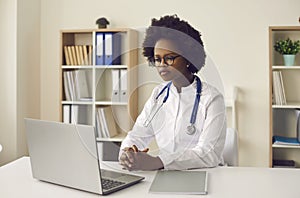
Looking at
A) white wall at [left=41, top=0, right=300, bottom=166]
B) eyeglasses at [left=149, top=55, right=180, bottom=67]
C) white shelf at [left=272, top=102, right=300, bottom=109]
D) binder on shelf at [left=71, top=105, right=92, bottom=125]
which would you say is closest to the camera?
eyeglasses at [left=149, top=55, right=180, bottom=67]

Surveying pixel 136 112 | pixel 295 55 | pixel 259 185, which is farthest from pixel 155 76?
pixel 295 55

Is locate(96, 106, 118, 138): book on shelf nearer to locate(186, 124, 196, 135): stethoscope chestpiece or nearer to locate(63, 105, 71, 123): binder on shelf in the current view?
locate(186, 124, 196, 135): stethoscope chestpiece

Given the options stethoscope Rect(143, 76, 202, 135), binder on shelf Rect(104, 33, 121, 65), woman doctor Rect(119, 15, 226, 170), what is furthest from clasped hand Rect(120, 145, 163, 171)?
binder on shelf Rect(104, 33, 121, 65)

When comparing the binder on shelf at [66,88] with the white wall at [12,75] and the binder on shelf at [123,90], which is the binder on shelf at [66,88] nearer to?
the white wall at [12,75]

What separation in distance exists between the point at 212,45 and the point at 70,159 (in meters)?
2.34

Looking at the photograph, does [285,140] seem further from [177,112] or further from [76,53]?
[177,112]

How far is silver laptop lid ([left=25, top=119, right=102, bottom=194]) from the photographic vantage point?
4.18 ft

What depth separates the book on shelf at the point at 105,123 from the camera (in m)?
1.53

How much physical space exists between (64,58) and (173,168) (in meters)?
2.15

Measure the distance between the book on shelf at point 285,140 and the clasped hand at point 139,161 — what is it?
6.21ft

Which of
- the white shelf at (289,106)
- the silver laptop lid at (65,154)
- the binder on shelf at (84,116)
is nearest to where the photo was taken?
the silver laptop lid at (65,154)

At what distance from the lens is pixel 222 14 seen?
11.3 feet

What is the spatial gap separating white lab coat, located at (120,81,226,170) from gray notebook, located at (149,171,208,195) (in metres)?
0.07

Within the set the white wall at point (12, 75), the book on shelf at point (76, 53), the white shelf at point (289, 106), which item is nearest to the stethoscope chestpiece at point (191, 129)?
the white shelf at point (289, 106)
